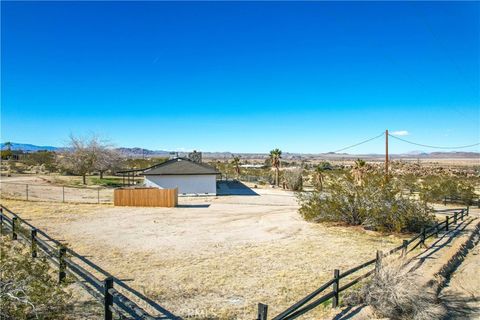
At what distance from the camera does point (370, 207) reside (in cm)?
1961

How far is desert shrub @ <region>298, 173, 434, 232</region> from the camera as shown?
1900 cm

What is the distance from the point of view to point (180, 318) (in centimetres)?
809

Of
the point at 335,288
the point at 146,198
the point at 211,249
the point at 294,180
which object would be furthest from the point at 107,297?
the point at 294,180

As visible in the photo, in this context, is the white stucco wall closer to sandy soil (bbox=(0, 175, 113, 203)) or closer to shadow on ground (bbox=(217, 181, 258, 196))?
shadow on ground (bbox=(217, 181, 258, 196))

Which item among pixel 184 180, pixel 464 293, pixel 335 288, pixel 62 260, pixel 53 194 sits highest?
pixel 184 180

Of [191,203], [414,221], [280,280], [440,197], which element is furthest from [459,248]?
[440,197]

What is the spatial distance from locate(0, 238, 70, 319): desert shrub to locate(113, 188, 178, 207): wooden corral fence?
774 inches

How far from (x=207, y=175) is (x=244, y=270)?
25.0m

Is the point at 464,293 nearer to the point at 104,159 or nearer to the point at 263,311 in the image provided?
the point at 263,311

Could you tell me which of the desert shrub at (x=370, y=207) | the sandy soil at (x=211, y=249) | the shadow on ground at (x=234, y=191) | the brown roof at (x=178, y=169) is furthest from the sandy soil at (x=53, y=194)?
the desert shrub at (x=370, y=207)

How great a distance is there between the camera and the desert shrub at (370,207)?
62.3ft

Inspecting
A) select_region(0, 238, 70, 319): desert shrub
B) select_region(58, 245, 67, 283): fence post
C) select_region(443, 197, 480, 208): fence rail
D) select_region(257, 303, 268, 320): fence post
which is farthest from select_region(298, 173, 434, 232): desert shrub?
select_region(443, 197, 480, 208): fence rail

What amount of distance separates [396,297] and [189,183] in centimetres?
2938

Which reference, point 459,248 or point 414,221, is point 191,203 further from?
point 459,248
